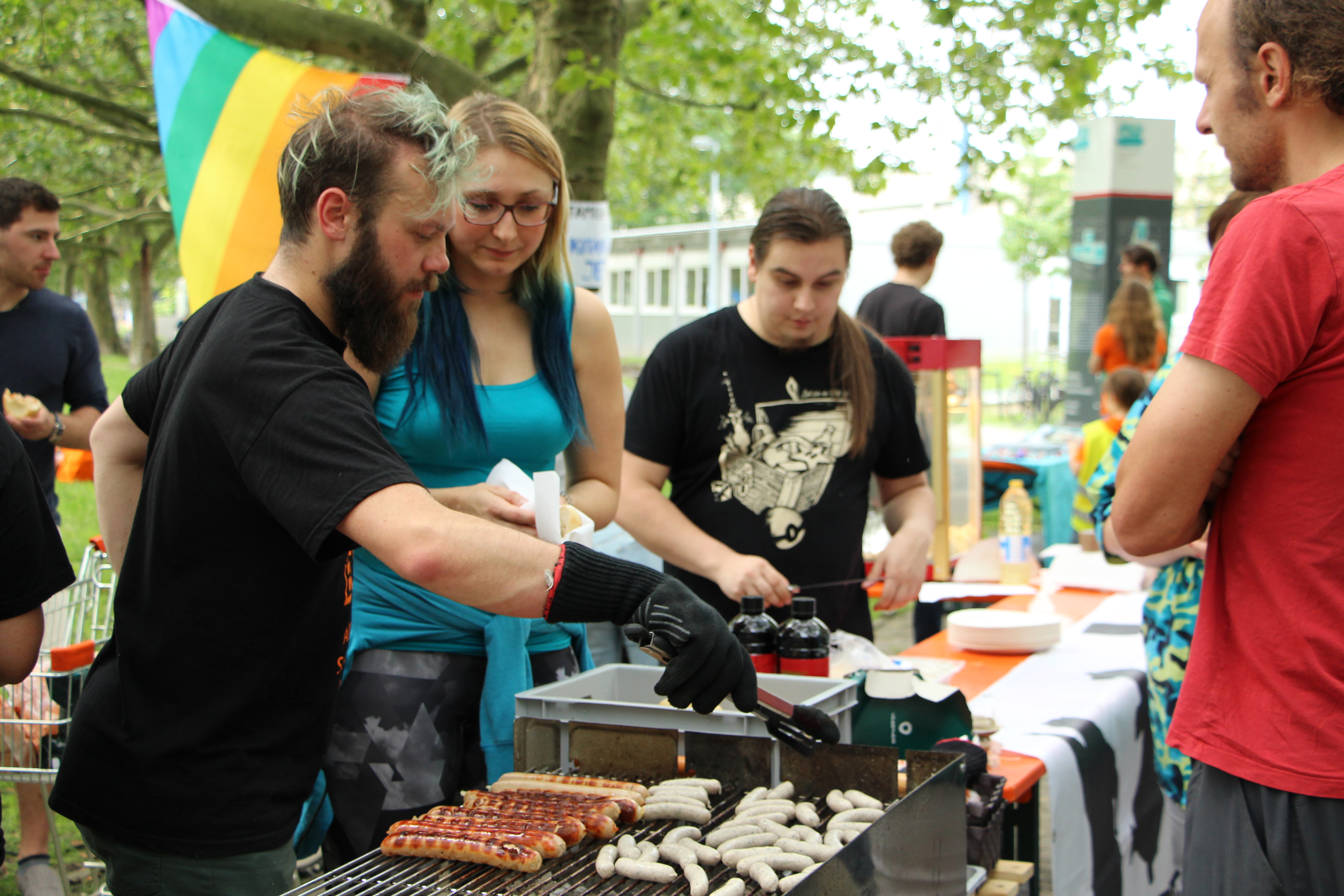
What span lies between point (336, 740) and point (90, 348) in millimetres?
2994

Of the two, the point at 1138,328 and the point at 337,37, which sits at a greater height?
the point at 337,37

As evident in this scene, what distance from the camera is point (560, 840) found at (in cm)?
161

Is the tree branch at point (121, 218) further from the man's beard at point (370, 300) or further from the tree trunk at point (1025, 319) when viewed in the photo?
the tree trunk at point (1025, 319)

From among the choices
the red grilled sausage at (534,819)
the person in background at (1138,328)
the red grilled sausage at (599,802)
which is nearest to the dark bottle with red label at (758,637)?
the red grilled sausage at (599,802)

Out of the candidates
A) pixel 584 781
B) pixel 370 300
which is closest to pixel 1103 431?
pixel 584 781

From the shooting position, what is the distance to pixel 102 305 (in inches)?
1030

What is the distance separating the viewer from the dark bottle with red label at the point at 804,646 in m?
2.30

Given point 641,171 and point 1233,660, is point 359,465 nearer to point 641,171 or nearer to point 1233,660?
point 1233,660

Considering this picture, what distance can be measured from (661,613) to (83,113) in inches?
457

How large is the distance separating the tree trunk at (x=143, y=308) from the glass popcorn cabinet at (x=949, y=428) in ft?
61.8

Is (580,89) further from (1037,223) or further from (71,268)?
(1037,223)

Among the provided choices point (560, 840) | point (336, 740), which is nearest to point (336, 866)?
point (336, 740)

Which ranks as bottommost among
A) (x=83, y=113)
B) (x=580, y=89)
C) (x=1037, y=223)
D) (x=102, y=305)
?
(x=102, y=305)

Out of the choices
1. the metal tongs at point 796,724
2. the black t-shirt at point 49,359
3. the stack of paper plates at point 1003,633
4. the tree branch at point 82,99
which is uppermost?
the tree branch at point 82,99
